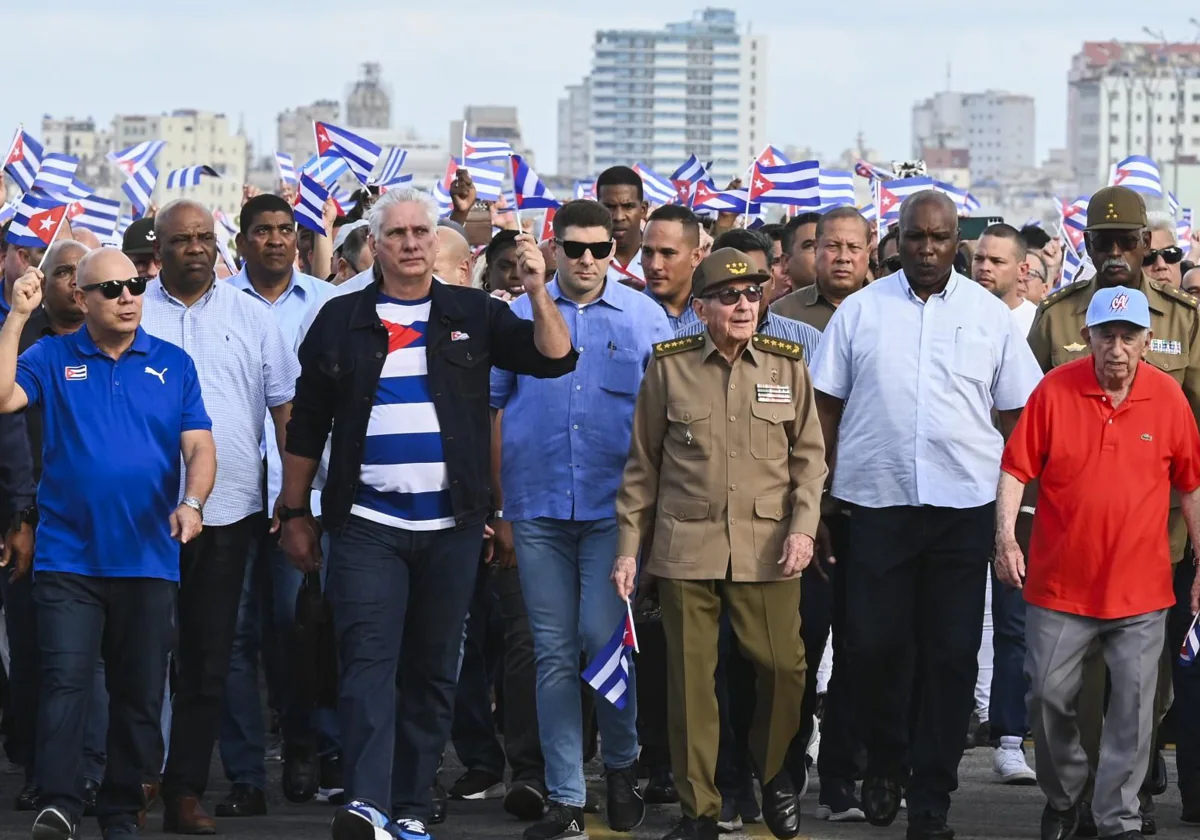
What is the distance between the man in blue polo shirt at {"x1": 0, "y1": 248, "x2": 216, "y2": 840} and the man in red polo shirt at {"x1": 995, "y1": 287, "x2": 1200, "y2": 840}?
10.2 ft

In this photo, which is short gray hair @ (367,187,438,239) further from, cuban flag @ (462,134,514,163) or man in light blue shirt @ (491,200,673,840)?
cuban flag @ (462,134,514,163)

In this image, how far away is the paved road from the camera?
9258mm

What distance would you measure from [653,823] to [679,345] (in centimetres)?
192

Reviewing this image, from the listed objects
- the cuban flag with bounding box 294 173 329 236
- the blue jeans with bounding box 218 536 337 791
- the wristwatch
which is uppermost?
the cuban flag with bounding box 294 173 329 236

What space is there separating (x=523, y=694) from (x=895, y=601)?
1657 millimetres

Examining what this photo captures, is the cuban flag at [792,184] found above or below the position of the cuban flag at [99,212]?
above

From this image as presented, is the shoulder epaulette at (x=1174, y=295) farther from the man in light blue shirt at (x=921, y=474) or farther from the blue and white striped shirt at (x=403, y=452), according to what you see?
the blue and white striped shirt at (x=403, y=452)

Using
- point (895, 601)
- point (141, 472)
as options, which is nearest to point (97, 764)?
point (141, 472)

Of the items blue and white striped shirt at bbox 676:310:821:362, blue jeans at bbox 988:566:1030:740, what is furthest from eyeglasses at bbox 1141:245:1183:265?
blue and white striped shirt at bbox 676:310:821:362

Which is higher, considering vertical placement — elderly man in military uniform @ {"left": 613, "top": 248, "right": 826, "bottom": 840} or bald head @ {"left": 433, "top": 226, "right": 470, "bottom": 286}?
bald head @ {"left": 433, "top": 226, "right": 470, "bottom": 286}

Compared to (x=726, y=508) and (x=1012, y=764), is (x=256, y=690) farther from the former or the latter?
(x=1012, y=764)

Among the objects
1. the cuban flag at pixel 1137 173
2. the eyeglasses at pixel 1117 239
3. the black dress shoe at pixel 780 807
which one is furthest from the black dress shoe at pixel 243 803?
the cuban flag at pixel 1137 173

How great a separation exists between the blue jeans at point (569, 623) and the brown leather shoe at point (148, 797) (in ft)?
5.20

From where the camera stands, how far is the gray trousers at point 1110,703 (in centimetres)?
A: 883
